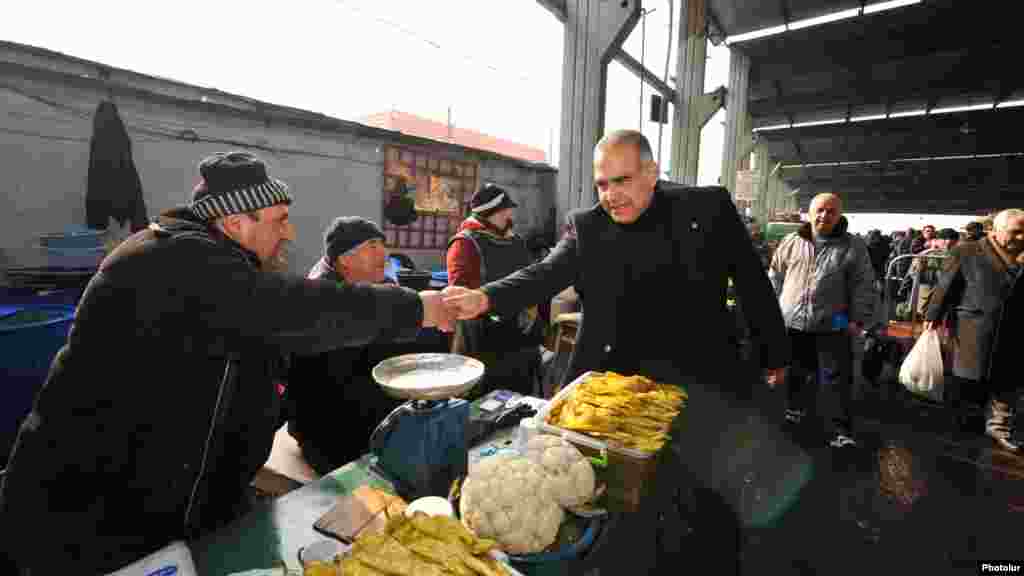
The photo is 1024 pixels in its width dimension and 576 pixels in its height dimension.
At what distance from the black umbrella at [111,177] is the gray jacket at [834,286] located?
682 cm

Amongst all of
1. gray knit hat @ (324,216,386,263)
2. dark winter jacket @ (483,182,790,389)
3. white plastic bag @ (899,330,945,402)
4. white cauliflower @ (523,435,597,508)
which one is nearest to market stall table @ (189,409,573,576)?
white cauliflower @ (523,435,597,508)

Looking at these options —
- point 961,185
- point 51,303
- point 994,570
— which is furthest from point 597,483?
point 961,185

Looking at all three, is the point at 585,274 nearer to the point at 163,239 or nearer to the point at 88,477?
the point at 163,239

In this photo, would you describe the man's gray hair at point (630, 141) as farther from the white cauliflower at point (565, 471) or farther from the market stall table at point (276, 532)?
the market stall table at point (276, 532)

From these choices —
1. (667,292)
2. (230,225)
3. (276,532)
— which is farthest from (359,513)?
(667,292)

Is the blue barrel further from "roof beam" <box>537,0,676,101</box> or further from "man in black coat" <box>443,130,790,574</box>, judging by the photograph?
"roof beam" <box>537,0,676,101</box>

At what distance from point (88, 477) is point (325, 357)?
4.22ft

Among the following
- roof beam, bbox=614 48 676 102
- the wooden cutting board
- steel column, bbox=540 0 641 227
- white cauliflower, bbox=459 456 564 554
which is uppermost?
roof beam, bbox=614 48 676 102

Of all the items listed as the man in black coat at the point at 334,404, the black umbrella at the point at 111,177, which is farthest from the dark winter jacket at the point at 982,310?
the black umbrella at the point at 111,177

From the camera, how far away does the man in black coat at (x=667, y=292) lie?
2.21 meters

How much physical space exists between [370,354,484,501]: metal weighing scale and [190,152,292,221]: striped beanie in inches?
32.5

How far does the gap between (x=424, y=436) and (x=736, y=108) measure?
570 inches

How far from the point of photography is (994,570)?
277 cm

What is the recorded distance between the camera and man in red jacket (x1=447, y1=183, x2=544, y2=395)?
3797 mm
